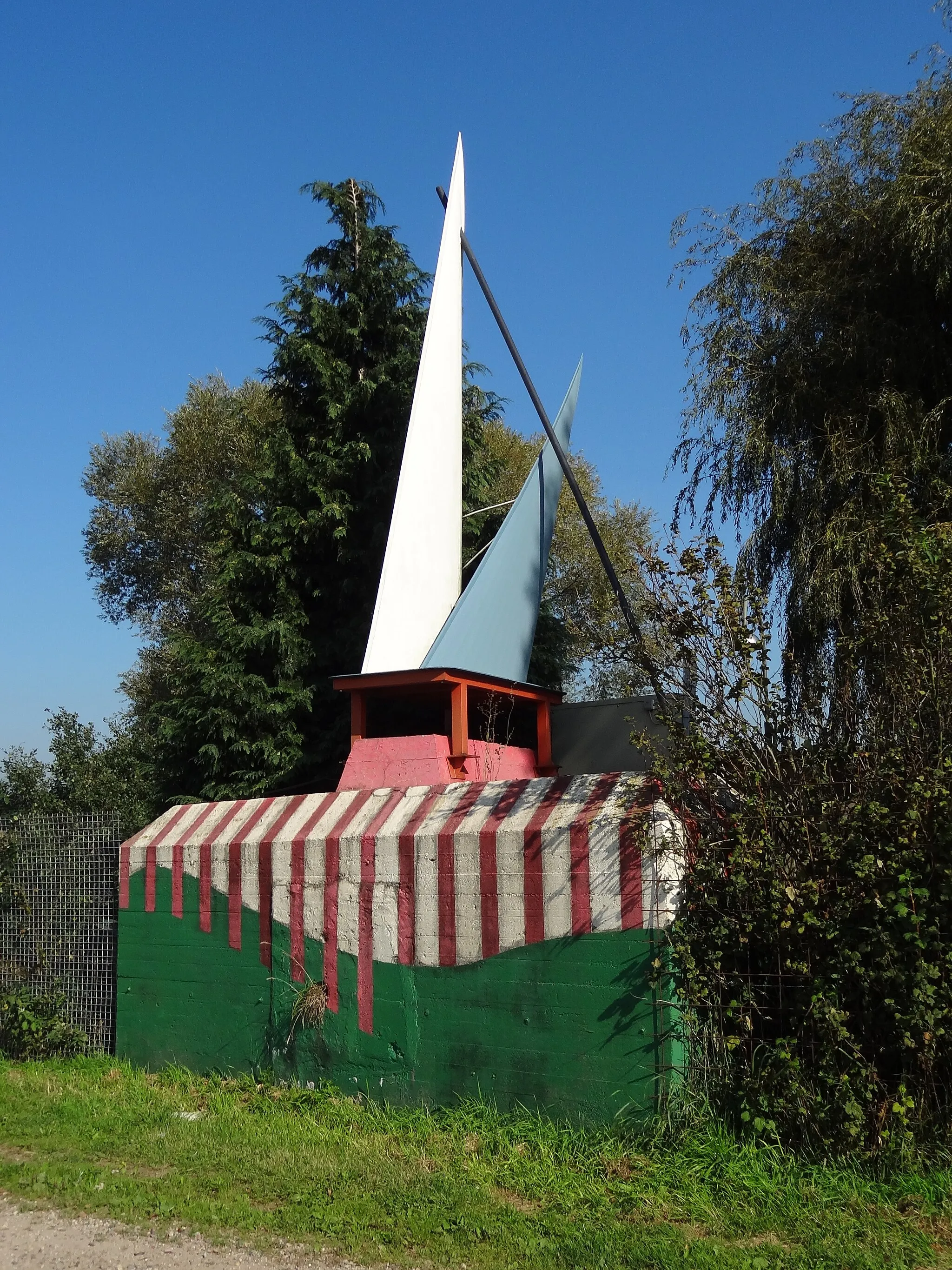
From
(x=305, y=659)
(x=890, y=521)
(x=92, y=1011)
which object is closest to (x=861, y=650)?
(x=890, y=521)

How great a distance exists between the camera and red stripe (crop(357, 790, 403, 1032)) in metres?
7.21

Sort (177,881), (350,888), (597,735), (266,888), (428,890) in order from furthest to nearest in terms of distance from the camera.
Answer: (597,735) → (177,881) → (266,888) → (350,888) → (428,890)

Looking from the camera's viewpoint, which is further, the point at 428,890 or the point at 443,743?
the point at 443,743

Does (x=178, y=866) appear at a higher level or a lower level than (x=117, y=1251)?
higher

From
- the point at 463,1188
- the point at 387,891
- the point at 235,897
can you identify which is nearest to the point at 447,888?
the point at 387,891

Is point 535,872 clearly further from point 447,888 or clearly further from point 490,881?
point 447,888

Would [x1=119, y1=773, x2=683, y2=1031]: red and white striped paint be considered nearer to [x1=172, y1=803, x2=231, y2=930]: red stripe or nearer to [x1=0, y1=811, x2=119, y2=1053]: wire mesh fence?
[x1=172, y1=803, x2=231, y2=930]: red stripe

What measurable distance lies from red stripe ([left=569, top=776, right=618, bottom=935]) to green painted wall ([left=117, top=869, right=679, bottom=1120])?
0.10 m

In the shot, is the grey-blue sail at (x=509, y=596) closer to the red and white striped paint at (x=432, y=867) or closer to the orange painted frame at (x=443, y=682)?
the orange painted frame at (x=443, y=682)

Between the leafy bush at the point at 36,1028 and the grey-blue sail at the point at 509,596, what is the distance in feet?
15.0

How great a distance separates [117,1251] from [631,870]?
10.5 ft

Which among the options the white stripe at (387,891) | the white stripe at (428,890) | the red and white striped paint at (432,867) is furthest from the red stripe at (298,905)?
the white stripe at (428,890)

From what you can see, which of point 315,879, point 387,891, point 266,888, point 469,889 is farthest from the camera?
point 266,888

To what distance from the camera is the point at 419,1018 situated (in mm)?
6926
